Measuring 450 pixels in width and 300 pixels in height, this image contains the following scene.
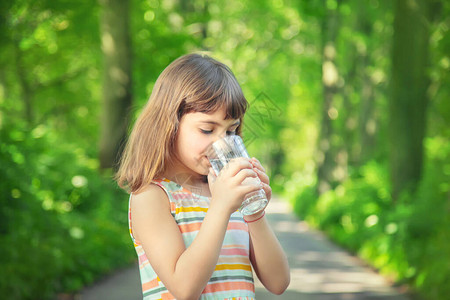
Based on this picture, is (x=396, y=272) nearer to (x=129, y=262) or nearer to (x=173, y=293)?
(x=129, y=262)

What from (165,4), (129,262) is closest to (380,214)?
(129,262)

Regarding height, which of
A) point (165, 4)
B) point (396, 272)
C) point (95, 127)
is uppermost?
point (165, 4)

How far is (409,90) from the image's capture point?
1120cm

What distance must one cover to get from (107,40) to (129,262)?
13.8 ft

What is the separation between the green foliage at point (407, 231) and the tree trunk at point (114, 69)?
5048mm

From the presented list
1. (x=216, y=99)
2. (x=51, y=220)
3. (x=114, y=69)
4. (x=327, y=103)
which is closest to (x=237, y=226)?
(x=216, y=99)

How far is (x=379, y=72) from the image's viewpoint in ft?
78.9

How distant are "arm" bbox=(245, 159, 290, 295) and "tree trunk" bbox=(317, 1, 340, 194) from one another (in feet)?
61.9

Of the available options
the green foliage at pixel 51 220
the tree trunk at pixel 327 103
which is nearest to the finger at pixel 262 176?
the green foliage at pixel 51 220

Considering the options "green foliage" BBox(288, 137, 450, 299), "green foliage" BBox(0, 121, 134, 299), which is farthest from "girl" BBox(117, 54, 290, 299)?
"green foliage" BBox(288, 137, 450, 299)

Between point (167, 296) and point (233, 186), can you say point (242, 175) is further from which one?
point (167, 296)

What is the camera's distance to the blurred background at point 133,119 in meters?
7.60

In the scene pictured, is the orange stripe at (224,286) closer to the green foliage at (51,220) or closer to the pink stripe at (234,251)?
the pink stripe at (234,251)

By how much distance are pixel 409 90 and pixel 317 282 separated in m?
Answer: 4.04
